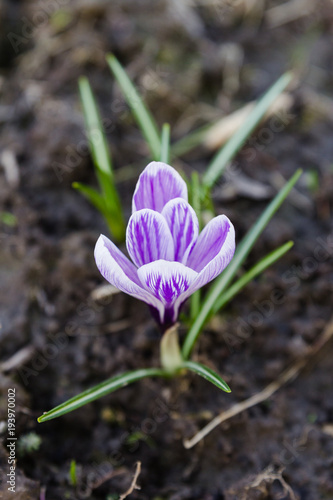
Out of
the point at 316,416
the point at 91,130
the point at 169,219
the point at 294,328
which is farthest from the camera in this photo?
the point at 91,130

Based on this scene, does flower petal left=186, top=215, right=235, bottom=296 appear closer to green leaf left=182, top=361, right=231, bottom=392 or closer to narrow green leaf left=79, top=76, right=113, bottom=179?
green leaf left=182, top=361, right=231, bottom=392

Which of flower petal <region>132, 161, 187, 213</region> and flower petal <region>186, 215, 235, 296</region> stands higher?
flower petal <region>132, 161, 187, 213</region>

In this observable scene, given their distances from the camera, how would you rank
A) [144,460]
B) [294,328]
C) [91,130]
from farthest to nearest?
[91,130]
[294,328]
[144,460]

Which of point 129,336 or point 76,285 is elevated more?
point 76,285

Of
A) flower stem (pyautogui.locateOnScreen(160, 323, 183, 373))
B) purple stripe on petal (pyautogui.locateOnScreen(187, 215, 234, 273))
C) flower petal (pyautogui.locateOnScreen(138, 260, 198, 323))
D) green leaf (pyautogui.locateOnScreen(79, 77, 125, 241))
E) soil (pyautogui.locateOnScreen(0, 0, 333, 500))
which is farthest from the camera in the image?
green leaf (pyautogui.locateOnScreen(79, 77, 125, 241))

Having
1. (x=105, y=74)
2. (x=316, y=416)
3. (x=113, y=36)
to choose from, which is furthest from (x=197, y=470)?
(x=113, y=36)

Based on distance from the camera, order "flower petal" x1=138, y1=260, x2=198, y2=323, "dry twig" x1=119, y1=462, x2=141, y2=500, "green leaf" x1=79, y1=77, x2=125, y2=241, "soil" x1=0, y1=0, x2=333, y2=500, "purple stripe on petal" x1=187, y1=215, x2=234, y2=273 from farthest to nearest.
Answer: "green leaf" x1=79, y1=77, x2=125, y2=241 → "soil" x1=0, y1=0, x2=333, y2=500 → "dry twig" x1=119, y1=462, x2=141, y2=500 → "purple stripe on petal" x1=187, y1=215, x2=234, y2=273 → "flower petal" x1=138, y1=260, x2=198, y2=323

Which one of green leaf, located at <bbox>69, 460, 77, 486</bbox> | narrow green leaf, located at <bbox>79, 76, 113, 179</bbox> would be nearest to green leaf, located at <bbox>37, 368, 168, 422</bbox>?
green leaf, located at <bbox>69, 460, 77, 486</bbox>

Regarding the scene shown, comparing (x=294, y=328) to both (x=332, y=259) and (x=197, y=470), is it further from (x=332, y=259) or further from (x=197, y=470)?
(x=197, y=470)

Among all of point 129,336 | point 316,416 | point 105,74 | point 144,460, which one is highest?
point 105,74
